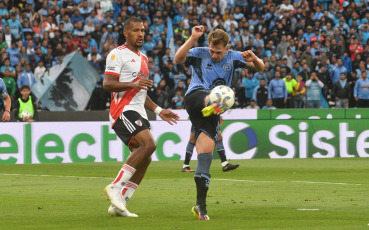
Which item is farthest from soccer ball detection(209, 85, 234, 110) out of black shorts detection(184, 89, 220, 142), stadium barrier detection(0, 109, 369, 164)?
stadium barrier detection(0, 109, 369, 164)

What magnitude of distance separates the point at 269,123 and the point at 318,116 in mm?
4319

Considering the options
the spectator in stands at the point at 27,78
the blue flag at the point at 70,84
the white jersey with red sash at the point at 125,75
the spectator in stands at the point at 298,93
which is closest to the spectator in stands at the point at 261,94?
the spectator in stands at the point at 298,93

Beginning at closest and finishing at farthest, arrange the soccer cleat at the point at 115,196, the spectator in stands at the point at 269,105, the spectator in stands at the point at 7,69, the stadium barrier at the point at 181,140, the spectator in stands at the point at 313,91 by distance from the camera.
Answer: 1. the soccer cleat at the point at 115,196
2. the stadium barrier at the point at 181,140
3. the spectator in stands at the point at 7,69
4. the spectator in stands at the point at 269,105
5. the spectator in stands at the point at 313,91

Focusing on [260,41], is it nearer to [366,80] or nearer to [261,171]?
[366,80]

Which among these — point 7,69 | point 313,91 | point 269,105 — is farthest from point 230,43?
point 7,69

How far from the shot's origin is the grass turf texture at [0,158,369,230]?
30.2 feet

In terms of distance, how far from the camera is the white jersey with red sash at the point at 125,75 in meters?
10.0

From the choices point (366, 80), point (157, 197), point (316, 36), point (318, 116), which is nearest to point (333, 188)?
point (157, 197)

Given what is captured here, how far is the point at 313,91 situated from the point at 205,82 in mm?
20811

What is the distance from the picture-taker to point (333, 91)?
31.4m

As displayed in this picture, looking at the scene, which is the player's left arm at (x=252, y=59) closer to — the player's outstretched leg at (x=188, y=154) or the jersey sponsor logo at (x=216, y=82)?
the jersey sponsor logo at (x=216, y=82)

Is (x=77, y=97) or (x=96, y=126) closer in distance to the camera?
(x=96, y=126)

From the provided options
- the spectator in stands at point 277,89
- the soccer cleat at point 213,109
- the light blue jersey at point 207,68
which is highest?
the light blue jersey at point 207,68

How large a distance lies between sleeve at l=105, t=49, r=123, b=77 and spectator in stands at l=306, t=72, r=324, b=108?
20939mm
